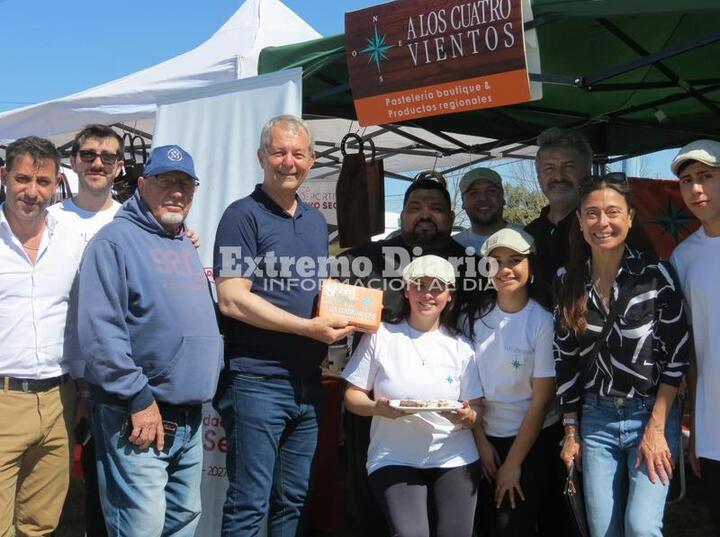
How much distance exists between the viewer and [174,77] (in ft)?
14.7

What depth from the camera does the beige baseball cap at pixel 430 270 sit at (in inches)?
118

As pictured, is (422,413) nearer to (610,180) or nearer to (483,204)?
(610,180)

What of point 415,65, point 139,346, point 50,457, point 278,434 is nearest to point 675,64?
point 415,65

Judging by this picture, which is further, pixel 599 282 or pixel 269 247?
pixel 269 247

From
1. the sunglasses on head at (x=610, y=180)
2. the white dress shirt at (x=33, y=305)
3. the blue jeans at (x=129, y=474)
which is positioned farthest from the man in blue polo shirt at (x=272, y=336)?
the sunglasses on head at (x=610, y=180)

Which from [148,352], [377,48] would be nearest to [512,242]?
[377,48]

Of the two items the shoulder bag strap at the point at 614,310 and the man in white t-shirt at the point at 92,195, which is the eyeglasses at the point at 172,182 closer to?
the man in white t-shirt at the point at 92,195

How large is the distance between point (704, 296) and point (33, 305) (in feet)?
8.48

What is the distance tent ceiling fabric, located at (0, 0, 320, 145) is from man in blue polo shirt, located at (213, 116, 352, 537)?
1485mm

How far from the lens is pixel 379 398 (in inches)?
117

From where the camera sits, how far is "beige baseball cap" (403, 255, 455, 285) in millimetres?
2994

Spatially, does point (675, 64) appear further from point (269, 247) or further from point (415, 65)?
point (269, 247)

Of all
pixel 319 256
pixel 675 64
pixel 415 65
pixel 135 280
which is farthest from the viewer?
pixel 675 64

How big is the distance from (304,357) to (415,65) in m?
1.55
